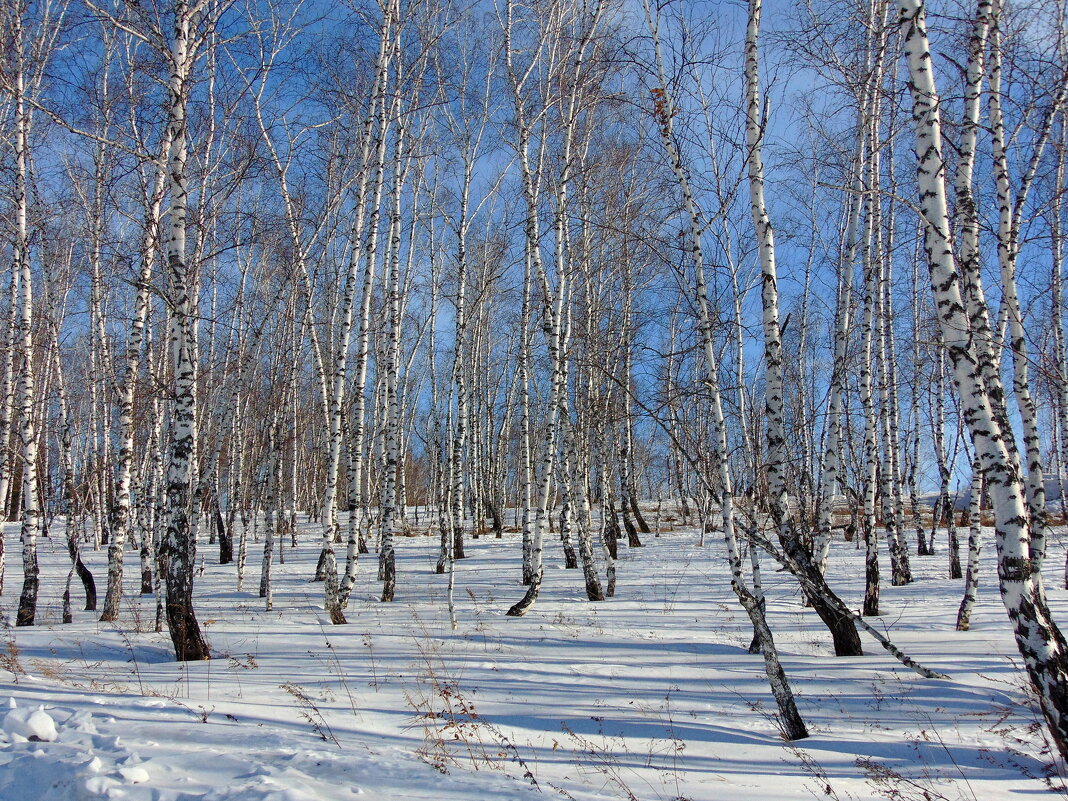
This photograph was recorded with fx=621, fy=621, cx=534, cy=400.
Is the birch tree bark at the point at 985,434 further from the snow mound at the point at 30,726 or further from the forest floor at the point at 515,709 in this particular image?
the snow mound at the point at 30,726

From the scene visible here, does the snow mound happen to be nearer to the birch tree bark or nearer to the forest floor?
the forest floor

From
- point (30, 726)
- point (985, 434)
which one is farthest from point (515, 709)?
point (985, 434)

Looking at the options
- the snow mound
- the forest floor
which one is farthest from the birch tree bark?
the snow mound

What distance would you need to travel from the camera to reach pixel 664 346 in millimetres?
21172

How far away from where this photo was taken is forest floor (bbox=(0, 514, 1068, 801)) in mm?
4020

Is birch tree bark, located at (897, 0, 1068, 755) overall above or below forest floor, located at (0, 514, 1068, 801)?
above

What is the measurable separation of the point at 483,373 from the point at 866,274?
17.1m

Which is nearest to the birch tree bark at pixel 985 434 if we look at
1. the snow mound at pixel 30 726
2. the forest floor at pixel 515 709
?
the forest floor at pixel 515 709

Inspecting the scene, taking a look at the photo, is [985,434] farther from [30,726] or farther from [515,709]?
[30,726]

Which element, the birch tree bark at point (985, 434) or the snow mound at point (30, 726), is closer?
the birch tree bark at point (985, 434)

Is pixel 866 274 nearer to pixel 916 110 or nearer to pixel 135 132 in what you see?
pixel 916 110

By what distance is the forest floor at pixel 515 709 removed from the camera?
13.2ft

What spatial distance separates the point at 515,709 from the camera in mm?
5820

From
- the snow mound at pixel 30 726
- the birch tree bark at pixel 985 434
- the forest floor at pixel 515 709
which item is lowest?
the forest floor at pixel 515 709
